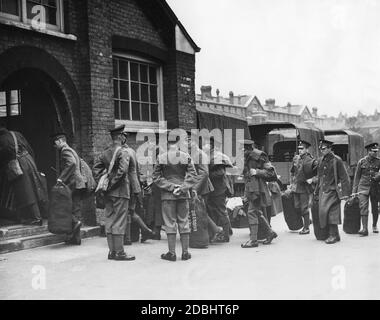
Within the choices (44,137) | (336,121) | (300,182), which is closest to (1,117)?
(44,137)

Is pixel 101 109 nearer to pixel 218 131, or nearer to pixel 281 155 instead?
pixel 218 131

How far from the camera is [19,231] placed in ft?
27.9

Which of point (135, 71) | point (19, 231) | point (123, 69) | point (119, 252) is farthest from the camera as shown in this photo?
point (135, 71)

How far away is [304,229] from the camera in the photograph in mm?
9938

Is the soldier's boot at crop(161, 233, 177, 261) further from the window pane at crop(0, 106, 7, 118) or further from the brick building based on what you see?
the window pane at crop(0, 106, 7, 118)

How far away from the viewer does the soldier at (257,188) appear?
8547 mm

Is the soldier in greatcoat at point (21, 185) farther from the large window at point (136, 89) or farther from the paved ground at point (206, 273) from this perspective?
the large window at point (136, 89)

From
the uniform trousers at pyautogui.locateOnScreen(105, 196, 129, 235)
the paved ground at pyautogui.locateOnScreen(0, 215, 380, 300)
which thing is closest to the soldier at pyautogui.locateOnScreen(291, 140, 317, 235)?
the paved ground at pyautogui.locateOnScreen(0, 215, 380, 300)

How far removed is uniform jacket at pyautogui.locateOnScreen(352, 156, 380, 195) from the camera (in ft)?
32.2

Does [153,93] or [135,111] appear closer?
[135,111]

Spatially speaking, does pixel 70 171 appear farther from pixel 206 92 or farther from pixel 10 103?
pixel 206 92

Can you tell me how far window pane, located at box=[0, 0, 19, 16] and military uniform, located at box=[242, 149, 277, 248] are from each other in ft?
15.7

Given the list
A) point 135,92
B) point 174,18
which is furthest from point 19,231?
point 174,18

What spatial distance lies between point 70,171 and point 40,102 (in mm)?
2150
